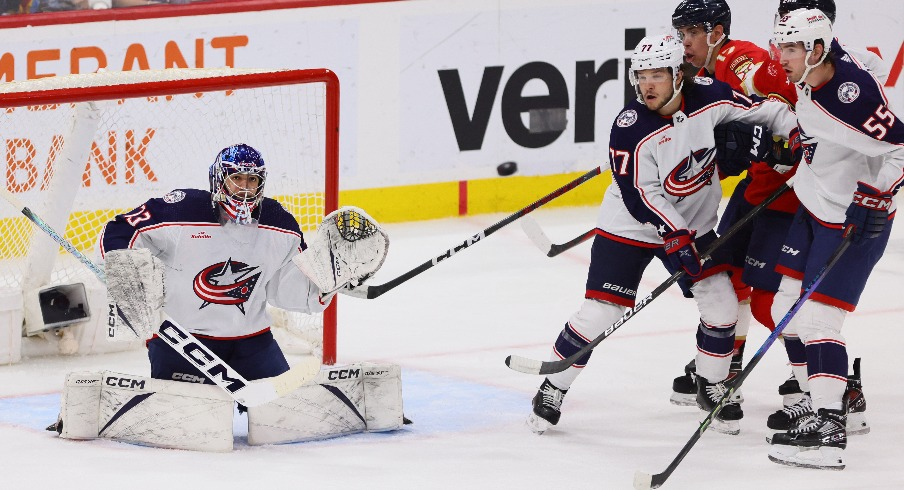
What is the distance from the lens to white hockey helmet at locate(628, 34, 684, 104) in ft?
15.1

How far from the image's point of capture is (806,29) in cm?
447

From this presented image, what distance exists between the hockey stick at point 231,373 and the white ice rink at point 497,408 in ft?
0.54

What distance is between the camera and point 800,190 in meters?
4.75

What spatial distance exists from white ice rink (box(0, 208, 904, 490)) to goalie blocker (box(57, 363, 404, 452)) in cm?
4

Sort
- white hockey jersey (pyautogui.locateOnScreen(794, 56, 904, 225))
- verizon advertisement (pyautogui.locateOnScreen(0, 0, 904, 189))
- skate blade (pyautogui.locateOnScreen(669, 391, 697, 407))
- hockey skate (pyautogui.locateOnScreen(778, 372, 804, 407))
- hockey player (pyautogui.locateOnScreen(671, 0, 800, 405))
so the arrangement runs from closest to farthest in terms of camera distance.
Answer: white hockey jersey (pyautogui.locateOnScreen(794, 56, 904, 225)), hockey player (pyautogui.locateOnScreen(671, 0, 800, 405)), hockey skate (pyautogui.locateOnScreen(778, 372, 804, 407)), skate blade (pyautogui.locateOnScreen(669, 391, 697, 407)), verizon advertisement (pyautogui.locateOnScreen(0, 0, 904, 189))

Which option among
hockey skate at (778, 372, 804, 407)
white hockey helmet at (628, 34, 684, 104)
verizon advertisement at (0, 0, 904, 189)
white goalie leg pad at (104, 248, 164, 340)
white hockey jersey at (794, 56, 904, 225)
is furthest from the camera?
verizon advertisement at (0, 0, 904, 189)

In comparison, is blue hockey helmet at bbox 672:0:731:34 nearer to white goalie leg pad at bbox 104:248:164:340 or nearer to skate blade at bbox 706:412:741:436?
skate blade at bbox 706:412:741:436

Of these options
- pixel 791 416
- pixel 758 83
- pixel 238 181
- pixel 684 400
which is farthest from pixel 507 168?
pixel 238 181

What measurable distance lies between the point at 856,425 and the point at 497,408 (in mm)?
1062

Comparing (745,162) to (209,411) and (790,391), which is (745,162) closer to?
(790,391)

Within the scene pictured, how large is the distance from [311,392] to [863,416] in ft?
5.30

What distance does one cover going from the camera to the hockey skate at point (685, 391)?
530 cm

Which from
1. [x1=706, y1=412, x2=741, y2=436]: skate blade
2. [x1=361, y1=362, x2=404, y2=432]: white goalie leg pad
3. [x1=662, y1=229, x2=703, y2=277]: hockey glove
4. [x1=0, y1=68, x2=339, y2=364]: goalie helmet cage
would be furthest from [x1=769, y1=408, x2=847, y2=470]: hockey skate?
[x1=0, y1=68, x2=339, y2=364]: goalie helmet cage

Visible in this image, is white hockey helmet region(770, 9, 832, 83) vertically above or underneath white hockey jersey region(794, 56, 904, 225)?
above
